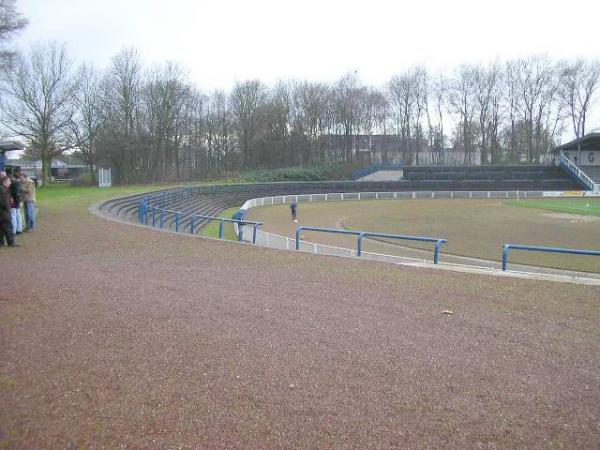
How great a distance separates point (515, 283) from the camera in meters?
8.70

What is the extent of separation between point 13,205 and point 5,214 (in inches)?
71.9

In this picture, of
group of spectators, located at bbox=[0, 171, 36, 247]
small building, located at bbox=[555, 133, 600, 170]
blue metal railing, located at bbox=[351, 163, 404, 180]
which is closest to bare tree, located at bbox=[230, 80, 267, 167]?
blue metal railing, located at bbox=[351, 163, 404, 180]

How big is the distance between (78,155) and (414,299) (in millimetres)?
55301

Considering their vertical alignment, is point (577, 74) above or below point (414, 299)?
above

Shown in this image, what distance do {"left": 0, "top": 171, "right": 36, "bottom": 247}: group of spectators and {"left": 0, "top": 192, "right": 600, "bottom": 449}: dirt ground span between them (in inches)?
99.9

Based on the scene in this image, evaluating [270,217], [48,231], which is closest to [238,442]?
[48,231]

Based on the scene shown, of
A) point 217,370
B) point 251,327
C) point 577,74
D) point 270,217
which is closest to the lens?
point 217,370

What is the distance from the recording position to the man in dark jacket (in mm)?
10453

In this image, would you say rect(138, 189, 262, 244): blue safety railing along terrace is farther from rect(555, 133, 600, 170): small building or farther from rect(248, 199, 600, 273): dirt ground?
rect(555, 133, 600, 170): small building

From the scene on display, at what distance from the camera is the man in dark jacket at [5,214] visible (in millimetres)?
10453

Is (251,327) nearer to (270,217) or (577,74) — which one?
(270,217)

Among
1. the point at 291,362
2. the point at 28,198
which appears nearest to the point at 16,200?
the point at 28,198

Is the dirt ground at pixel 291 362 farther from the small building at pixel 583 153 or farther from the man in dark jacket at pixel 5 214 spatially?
the small building at pixel 583 153

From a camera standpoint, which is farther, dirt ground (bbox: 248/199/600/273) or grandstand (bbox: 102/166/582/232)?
grandstand (bbox: 102/166/582/232)
